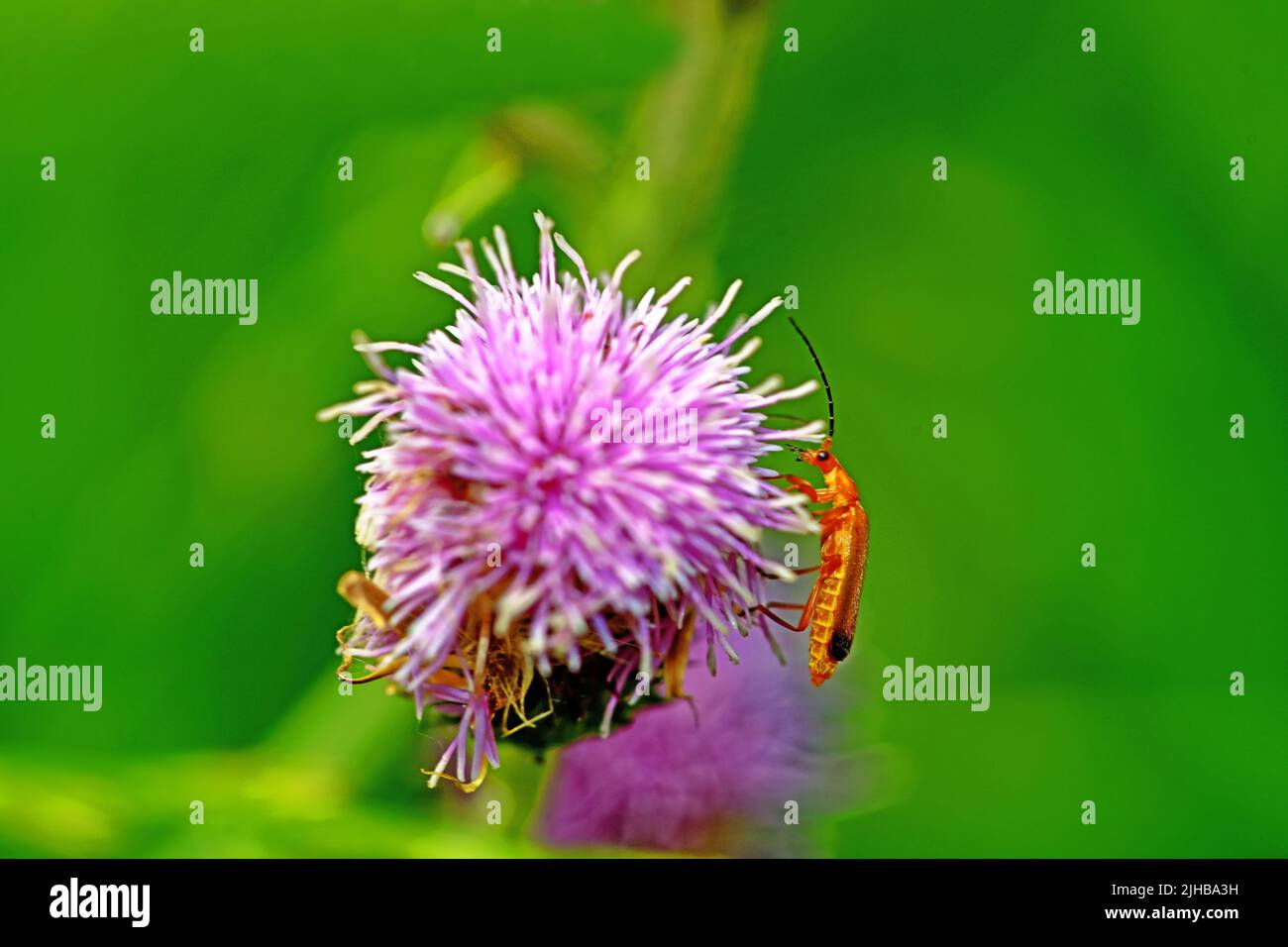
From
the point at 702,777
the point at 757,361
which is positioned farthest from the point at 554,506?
the point at 757,361

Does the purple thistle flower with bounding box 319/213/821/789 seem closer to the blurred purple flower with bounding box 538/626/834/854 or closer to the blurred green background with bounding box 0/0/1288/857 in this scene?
the blurred green background with bounding box 0/0/1288/857

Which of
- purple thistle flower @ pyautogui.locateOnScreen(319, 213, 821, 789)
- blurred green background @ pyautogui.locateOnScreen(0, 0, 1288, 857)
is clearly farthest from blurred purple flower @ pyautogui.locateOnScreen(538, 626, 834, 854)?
purple thistle flower @ pyautogui.locateOnScreen(319, 213, 821, 789)

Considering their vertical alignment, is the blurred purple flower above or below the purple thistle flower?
below

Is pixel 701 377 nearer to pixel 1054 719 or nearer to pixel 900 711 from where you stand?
pixel 900 711

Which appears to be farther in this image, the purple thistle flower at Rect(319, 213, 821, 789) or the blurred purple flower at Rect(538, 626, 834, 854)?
the blurred purple flower at Rect(538, 626, 834, 854)
